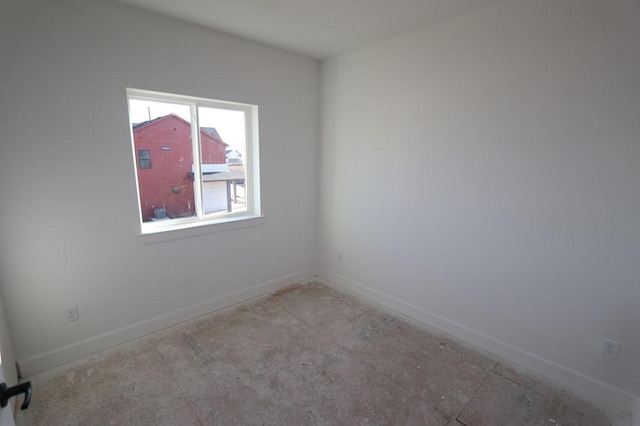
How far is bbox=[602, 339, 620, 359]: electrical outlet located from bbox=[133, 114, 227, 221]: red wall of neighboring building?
3.07m

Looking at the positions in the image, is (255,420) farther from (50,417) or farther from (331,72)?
(331,72)

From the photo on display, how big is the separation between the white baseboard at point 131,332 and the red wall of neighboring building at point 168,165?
83cm

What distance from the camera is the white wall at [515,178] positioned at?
1718 mm

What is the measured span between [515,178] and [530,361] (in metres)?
1.27

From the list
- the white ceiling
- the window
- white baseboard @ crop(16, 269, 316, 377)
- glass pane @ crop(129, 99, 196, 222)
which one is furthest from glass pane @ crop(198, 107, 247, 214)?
white baseboard @ crop(16, 269, 316, 377)

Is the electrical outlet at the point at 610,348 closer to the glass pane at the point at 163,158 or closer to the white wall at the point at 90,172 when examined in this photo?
the white wall at the point at 90,172

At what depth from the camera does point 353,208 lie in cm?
311

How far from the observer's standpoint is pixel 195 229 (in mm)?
2553

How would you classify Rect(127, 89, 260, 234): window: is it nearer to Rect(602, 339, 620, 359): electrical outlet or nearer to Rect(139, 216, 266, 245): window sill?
Rect(139, 216, 266, 245): window sill

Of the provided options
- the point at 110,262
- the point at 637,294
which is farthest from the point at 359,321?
the point at 110,262

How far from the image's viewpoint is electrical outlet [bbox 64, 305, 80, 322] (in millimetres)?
2061

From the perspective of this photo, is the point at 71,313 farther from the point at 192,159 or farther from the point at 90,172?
the point at 192,159

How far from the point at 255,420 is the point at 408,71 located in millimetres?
2686

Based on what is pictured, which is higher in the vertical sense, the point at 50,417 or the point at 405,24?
the point at 405,24
